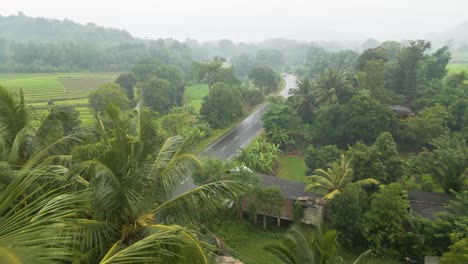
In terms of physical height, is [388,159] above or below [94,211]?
below

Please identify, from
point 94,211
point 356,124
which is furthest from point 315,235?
point 356,124

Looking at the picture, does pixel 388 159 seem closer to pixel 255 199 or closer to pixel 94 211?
pixel 255 199

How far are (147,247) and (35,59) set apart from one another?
289ft

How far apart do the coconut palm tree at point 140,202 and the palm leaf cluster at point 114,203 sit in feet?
0.04

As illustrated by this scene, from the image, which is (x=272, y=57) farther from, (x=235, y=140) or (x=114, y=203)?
(x=114, y=203)

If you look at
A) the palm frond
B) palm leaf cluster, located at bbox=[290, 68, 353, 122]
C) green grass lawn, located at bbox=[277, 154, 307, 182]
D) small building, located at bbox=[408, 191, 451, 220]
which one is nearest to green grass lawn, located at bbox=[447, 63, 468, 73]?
palm leaf cluster, located at bbox=[290, 68, 353, 122]

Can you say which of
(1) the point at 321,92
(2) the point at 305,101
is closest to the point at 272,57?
(2) the point at 305,101

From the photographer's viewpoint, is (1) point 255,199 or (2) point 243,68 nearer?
(1) point 255,199

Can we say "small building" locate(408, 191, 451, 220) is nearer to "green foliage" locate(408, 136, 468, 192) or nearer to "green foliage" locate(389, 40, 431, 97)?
"green foliage" locate(408, 136, 468, 192)

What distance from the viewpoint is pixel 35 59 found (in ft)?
255

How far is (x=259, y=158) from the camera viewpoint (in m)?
24.8

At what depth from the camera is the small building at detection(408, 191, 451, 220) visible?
16.4 m

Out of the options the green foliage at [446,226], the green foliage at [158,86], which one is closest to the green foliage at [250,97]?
the green foliage at [158,86]

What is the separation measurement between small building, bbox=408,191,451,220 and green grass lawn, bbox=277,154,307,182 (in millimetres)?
8251
